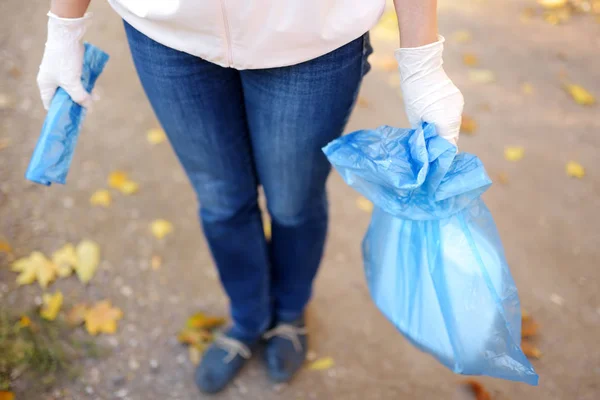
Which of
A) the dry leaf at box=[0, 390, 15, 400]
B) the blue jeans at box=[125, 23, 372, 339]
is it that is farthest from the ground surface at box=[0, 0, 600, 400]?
the blue jeans at box=[125, 23, 372, 339]

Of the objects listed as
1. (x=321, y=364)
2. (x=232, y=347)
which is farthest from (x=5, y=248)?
(x=321, y=364)

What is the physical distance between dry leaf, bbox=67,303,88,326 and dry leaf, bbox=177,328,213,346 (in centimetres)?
32

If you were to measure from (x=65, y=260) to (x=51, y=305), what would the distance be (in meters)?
0.19

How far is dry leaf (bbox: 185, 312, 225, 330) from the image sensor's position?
5.63 feet

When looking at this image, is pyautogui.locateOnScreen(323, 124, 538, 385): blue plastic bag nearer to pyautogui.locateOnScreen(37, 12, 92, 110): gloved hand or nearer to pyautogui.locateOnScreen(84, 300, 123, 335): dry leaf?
pyautogui.locateOnScreen(37, 12, 92, 110): gloved hand

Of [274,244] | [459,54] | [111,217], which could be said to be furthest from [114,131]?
[459,54]

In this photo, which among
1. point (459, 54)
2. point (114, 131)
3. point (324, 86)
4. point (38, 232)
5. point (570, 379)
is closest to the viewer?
point (324, 86)

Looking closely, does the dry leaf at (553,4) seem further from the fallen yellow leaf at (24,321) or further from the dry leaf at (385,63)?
the fallen yellow leaf at (24,321)

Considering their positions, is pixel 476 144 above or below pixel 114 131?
below

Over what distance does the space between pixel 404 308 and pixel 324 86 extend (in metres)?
0.53

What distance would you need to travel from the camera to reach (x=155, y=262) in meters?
1.88

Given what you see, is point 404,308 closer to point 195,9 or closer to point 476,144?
point 195,9

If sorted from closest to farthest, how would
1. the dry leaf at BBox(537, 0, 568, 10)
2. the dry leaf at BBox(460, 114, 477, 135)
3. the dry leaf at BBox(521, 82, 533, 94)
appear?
the dry leaf at BBox(460, 114, 477, 135)
the dry leaf at BBox(521, 82, 533, 94)
the dry leaf at BBox(537, 0, 568, 10)

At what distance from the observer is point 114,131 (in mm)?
2318
